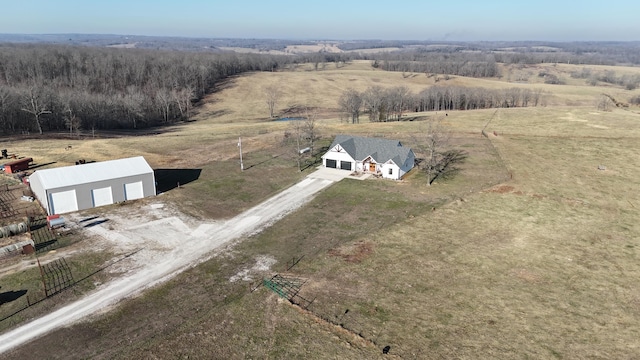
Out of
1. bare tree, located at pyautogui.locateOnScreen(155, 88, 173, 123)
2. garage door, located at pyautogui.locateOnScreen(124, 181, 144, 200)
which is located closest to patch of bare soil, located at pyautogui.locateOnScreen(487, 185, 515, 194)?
garage door, located at pyautogui.locateOnScreen(124, 181, 144, 200)

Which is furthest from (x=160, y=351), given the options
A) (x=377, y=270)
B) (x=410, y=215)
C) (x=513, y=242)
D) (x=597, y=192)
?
(x=597, y=192)

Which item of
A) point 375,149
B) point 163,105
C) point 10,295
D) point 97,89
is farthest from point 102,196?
point 97,89

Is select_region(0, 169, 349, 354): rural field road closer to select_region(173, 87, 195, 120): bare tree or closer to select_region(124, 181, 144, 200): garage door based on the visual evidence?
select_region(124, 181, 144, 200): garage door

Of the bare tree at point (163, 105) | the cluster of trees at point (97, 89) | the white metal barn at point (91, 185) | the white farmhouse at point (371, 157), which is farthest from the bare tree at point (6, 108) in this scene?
the white farmhouse at point (371, 157)

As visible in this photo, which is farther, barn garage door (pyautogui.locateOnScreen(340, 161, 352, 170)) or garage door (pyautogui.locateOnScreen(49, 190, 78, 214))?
barn garage door (pyautogui.locateOnScreen(340, 161, 352, 170))

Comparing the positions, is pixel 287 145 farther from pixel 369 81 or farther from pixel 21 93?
pixel 369 81

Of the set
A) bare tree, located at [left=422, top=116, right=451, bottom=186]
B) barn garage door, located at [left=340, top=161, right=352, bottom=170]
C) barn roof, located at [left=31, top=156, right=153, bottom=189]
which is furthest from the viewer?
barn garage door, located at [left=340, top=161, right=352, bottom=170]

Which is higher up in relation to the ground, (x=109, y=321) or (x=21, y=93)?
(x=21, y=93)
